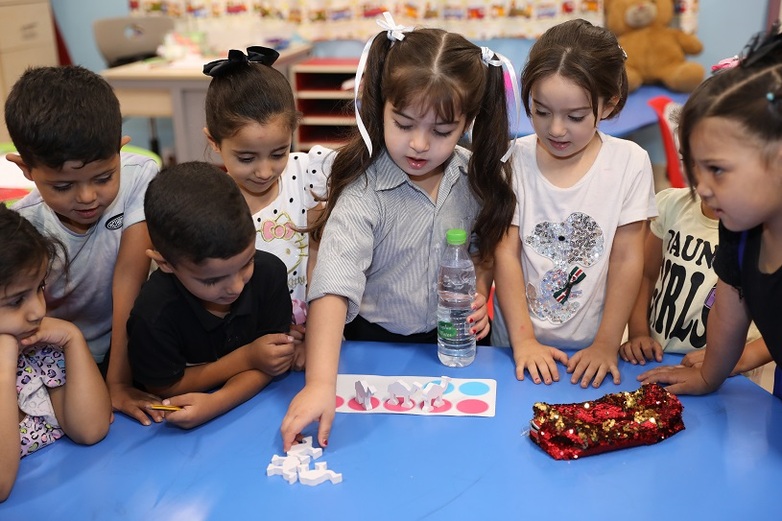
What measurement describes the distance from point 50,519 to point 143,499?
0.13m

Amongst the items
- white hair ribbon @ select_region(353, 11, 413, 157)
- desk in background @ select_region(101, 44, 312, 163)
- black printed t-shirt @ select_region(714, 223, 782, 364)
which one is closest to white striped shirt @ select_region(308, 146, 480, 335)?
white hair ribbon @ select_region(353, 11, 413, 157)

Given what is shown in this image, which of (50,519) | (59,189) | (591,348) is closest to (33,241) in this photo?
(59,189)

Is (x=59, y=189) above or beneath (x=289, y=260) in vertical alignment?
above

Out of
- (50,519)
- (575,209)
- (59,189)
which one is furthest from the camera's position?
(575,209)

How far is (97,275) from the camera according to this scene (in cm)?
155

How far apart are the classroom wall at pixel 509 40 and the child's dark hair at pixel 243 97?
322 cm

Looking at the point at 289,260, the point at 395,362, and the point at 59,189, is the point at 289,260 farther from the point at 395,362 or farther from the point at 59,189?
the point at 59,189

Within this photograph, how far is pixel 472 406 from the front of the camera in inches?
52.9

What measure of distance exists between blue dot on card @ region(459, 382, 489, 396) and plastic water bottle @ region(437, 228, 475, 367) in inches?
3.1

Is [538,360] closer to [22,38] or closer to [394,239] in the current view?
[394,239]

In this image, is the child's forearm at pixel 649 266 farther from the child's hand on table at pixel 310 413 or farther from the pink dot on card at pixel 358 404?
the child's hand on table at pixel 310 413

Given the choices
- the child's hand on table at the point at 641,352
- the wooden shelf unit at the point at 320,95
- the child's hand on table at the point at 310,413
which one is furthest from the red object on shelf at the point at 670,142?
the child's hand on table at the point at 310,413

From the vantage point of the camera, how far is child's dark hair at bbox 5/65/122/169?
1.35 m

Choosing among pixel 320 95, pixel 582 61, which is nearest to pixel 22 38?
pixel 320 95
